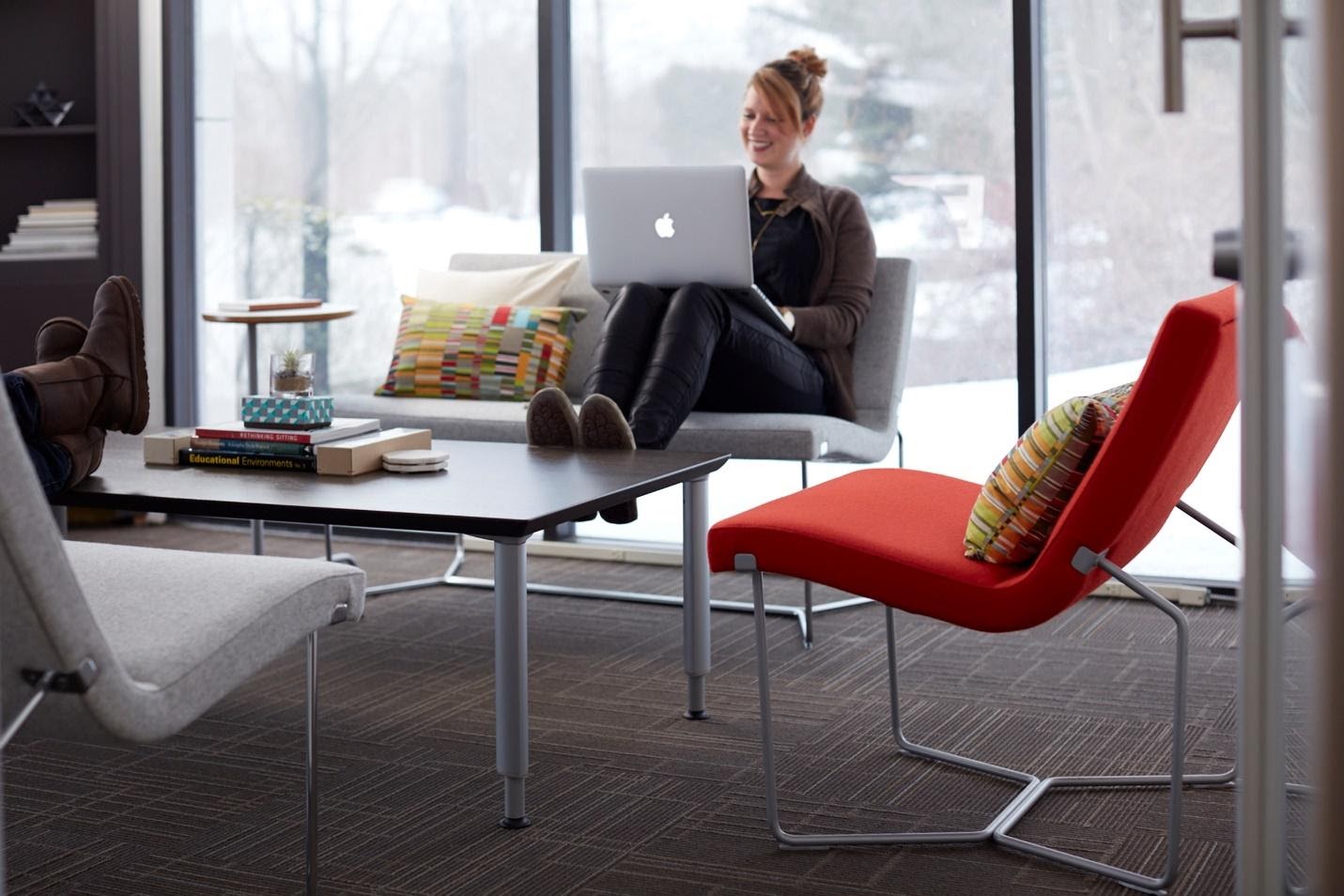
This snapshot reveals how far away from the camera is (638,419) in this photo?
10.8 ft

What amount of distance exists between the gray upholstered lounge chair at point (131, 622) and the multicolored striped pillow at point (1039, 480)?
2.71ft

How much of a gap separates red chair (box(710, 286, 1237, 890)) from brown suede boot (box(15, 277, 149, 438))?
1069mm

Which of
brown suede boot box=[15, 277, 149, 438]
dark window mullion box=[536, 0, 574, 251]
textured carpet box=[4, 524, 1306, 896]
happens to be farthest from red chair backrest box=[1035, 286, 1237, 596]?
dark window mullion box=[536, 0, 574, 251]

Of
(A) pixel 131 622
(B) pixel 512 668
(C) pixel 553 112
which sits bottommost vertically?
(B) pixel 512 668

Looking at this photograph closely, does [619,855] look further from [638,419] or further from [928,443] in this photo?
[928,443]

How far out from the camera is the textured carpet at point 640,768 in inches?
82.4

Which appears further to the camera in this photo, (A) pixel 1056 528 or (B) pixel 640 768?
(B) pixel 640 768

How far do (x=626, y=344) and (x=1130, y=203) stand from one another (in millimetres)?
1308

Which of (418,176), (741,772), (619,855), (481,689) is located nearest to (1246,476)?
(619,855)

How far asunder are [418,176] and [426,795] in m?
2.63

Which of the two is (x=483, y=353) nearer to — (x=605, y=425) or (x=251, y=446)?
(x=605, y=425)

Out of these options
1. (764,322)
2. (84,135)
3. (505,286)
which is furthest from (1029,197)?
(84,135)

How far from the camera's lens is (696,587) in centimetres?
274

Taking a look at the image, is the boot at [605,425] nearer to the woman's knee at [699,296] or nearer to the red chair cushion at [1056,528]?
the woman's knee at [699,296]
